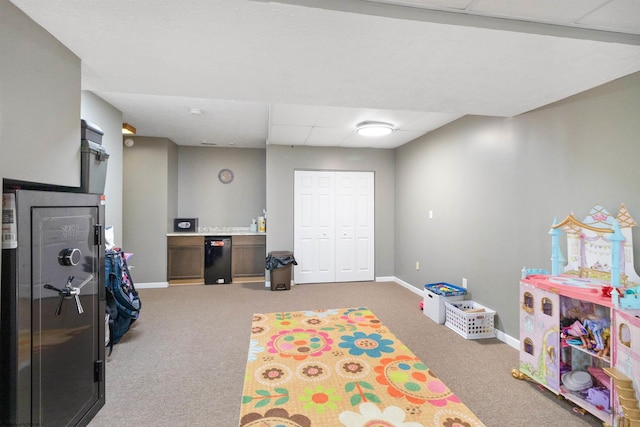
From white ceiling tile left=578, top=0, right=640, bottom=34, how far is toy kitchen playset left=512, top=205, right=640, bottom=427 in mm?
1081

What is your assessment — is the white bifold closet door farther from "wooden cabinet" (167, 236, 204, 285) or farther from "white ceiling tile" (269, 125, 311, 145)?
"wooden cabinet" (167, 236, 204, 285)

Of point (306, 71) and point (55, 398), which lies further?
point (306, 71)

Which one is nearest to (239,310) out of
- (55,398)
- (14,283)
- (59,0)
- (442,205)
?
(55,398)

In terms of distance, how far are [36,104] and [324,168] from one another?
4.07 metres

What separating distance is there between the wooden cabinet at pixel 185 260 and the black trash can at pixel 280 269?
133 centimetres

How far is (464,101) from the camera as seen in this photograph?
95.9 inches

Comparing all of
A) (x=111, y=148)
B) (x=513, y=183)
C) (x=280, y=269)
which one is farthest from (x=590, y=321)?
(x=111, y=148)

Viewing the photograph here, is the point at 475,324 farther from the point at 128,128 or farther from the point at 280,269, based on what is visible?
the point at 128,128

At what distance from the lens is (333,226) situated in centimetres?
529

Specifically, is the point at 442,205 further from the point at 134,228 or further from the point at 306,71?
the point at 134,228

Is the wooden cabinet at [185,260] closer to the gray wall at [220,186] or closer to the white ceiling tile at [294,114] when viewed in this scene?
the gray wall at [220,186]

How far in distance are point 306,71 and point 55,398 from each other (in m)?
2.29

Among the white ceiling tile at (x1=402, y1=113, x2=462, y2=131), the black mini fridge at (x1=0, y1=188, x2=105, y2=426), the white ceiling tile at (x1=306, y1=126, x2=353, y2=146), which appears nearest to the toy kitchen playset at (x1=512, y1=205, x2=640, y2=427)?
the white ceiling tile at (x1=402, y1=113, x2=462, y2=131)

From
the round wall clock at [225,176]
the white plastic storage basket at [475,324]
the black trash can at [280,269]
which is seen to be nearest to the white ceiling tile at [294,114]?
the black trash can at [280,269]
